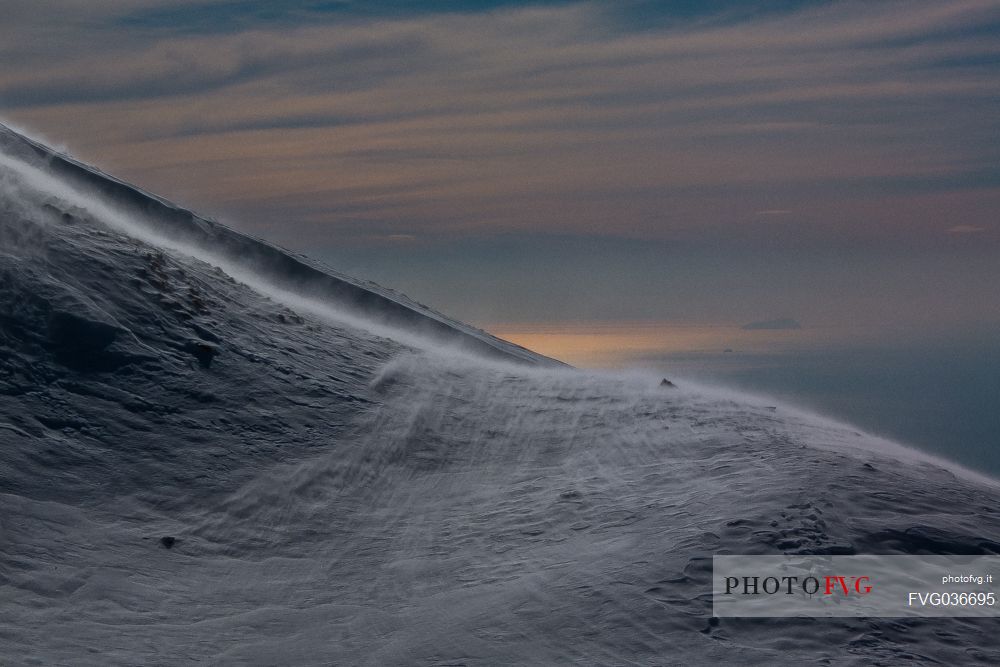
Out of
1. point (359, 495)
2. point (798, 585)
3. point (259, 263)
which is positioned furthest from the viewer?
point (259, 263)

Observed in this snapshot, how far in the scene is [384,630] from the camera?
8.75 meters

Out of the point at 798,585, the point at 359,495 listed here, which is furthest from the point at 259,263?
the point at 798,585

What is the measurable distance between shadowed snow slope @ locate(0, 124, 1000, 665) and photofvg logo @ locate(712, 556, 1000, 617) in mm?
192

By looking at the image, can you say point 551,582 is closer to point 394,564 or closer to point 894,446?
point 394,564

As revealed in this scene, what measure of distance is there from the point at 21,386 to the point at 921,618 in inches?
413

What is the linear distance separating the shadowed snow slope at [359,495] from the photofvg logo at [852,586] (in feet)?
0.63

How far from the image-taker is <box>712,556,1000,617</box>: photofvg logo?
28.8ft

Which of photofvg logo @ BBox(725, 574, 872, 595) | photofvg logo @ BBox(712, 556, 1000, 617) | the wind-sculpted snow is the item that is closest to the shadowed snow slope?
photofvg logo @ BBox(712, 556, 1000, 617)

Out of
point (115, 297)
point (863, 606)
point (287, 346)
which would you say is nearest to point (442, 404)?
point (287, 346)

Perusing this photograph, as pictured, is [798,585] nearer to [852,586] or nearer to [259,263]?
[852,586]

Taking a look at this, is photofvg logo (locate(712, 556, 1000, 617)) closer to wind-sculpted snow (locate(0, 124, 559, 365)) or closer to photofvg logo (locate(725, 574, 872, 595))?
photofvg logo (locate(725, 574, 872, 595))

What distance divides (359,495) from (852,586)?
596 cm

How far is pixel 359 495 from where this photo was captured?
40.5ft

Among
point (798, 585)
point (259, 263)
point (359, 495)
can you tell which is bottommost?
point (798, 585)
